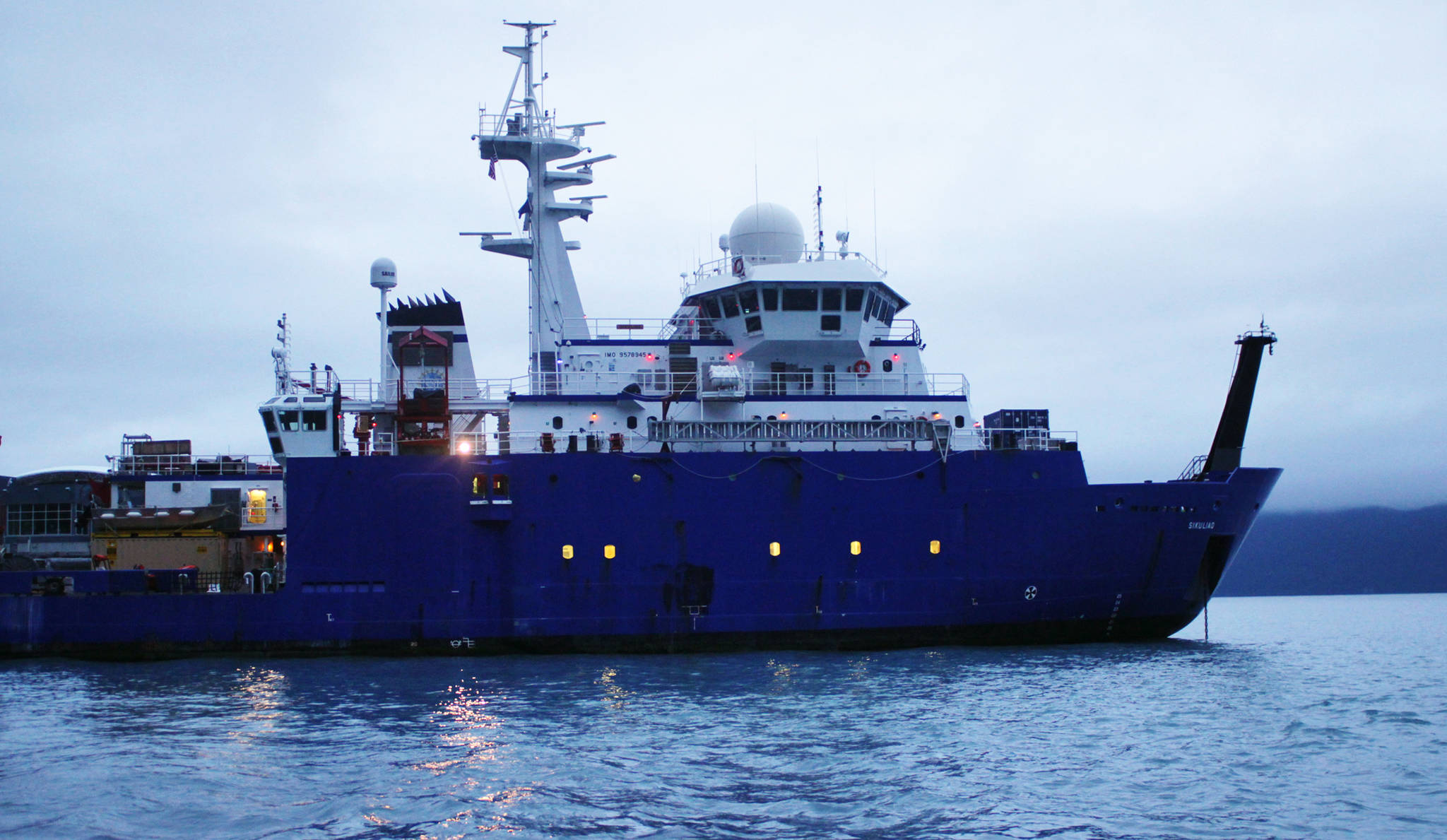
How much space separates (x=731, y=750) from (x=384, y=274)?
61.6 feet

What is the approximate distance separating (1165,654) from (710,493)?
1043 centimetres

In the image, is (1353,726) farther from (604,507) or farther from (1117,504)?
(604,507)

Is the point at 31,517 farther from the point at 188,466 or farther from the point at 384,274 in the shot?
the point at 384,274

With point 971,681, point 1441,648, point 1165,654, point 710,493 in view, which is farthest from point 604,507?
point 1441,648

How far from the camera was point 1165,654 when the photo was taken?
23844mm

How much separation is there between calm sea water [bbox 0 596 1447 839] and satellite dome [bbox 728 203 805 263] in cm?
1174

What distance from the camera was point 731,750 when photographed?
1412cm

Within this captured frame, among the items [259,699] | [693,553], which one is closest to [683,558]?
[693,553]

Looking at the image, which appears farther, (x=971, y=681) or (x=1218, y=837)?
(x=971, y=681)

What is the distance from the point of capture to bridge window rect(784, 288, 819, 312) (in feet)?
92.1

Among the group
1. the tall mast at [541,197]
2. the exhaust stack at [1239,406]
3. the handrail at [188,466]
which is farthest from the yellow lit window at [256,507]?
the exhaust stack at [1239,406]

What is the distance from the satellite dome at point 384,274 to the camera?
93.4ft

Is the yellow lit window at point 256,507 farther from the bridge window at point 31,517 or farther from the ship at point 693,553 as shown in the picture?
the bridge window at point 31,517

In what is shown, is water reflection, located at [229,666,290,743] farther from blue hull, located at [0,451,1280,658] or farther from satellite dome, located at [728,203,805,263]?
satellite dome, located at [728,203,805,263]
